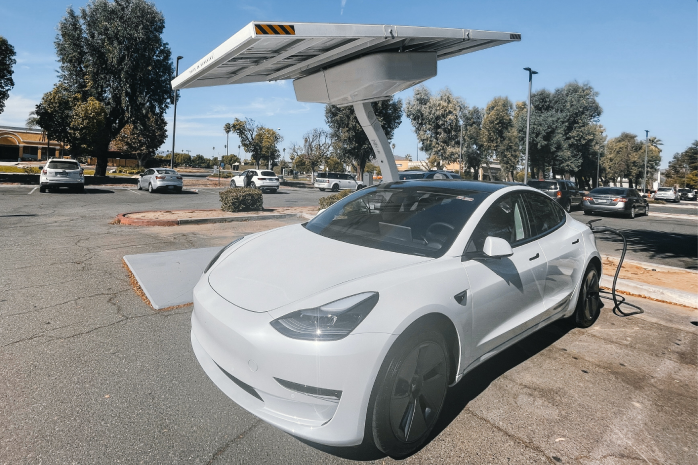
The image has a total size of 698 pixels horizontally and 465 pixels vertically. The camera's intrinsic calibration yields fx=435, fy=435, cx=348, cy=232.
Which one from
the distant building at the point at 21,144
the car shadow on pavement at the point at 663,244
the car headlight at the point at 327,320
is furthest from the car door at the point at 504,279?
the distant building at the point at 21,144

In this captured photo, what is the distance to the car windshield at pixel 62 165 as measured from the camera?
20.9 m

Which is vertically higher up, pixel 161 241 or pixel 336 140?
pixel 336 140

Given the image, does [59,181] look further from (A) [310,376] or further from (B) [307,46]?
(A) [310,376]

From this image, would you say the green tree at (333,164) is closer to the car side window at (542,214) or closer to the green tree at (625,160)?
the green tree at (625,160)

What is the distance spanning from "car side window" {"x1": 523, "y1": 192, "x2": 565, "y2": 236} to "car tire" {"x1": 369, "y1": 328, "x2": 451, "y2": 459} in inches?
71.1

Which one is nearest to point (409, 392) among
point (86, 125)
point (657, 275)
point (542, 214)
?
point (542, 214)

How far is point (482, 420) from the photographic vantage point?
284 cm

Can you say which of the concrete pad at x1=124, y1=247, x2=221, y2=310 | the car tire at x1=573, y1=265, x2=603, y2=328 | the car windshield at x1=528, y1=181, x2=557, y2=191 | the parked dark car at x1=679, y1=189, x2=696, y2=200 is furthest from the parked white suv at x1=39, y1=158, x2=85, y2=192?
the parked dark car at x1=679, y1=189, x2=696, y2=200

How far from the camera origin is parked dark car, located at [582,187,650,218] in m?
18.8

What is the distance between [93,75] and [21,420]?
36.5 metres

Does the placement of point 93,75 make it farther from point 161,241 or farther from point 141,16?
point 161,241

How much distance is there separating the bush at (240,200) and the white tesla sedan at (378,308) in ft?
34.0

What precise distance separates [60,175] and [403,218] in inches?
893

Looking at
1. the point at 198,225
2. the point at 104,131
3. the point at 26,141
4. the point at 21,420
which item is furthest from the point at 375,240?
the point at 26,141
